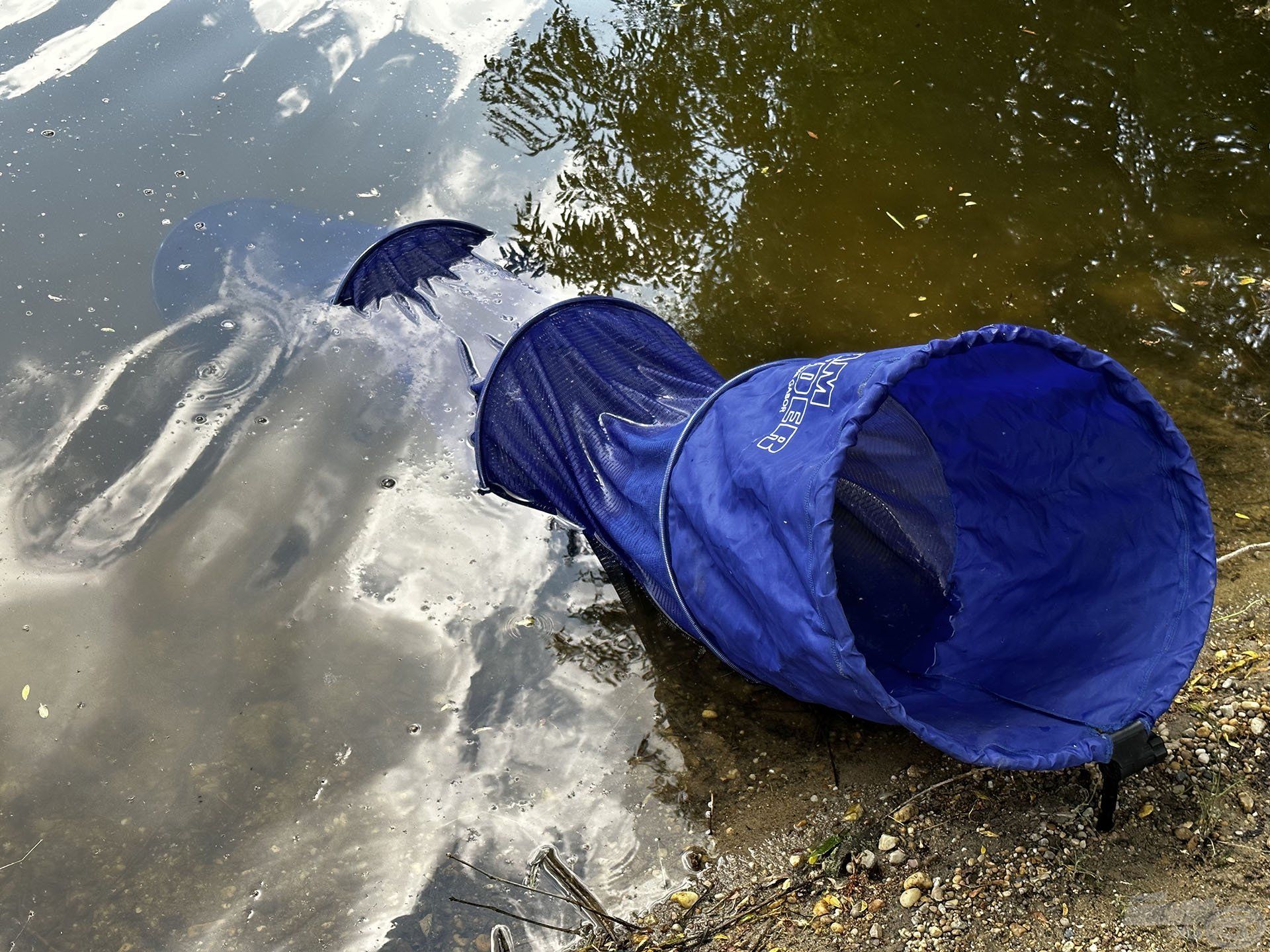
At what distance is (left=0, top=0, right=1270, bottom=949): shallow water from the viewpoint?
3516mm

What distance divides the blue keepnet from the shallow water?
0.53 meters

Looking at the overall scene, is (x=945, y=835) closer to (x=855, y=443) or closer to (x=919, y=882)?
(x=919, y=882)

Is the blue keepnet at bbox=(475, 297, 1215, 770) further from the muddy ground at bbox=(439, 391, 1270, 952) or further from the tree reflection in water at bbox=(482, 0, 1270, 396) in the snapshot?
the tree reflection in water at bbox=(482, 0, 1270, 396)

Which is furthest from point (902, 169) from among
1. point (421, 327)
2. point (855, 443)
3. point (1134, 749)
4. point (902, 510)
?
point (1134, 749)

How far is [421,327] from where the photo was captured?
482 centimetres

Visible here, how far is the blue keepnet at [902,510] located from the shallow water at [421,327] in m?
0.53

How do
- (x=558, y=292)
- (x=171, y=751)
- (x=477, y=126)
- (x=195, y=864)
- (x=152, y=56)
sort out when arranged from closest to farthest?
(x=195, y=864), (x=171, y=751), (x=558, y=292), (x=477, y=126), (x=152, y=56)

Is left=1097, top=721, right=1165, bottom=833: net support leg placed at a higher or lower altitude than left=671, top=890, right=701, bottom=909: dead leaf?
higher

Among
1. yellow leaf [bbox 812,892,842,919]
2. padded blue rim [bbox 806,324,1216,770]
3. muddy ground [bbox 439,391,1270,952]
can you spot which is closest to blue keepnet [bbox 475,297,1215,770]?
padded blue rim [bbox 806,324,1216,770]

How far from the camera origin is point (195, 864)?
3398mm

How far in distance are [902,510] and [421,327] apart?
243 centimetres

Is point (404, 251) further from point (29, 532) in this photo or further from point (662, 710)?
point (662, 710)

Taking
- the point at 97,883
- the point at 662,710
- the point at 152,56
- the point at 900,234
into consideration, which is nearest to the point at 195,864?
the point at 97,883

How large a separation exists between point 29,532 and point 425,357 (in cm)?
183
